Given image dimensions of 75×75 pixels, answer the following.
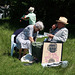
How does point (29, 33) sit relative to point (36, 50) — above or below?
above

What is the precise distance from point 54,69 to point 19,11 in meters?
9.74

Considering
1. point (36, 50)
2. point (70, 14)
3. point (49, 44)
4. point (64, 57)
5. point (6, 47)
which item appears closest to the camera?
point (49, 44)

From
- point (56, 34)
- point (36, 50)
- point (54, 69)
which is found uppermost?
point (56, 34)

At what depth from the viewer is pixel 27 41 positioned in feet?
16.6

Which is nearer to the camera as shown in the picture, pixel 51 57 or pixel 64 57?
pixel 51 57

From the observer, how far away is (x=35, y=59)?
16.9 ft

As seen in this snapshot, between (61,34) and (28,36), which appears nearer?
(61,34)

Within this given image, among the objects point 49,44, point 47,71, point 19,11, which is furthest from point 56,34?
point 19,11

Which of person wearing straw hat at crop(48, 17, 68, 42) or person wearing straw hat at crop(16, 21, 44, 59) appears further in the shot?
person wearing straw hat at crop(16, 21, 44, 59)

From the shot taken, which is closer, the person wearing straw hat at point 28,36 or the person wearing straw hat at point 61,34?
the person wearing straw hat at point 61,34

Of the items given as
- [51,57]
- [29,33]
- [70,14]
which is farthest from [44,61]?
[70,14]

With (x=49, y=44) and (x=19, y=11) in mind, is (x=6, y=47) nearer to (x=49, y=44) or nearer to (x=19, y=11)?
(x=49, y=44)

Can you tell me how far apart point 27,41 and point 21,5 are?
8.51m

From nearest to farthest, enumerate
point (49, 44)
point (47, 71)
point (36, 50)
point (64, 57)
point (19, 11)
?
point (47, 71) → point (49, 44) → point (36, 50) → point (64, 57) → point (19, 11)
